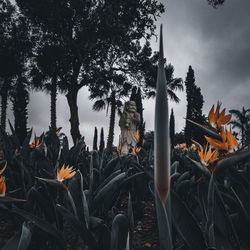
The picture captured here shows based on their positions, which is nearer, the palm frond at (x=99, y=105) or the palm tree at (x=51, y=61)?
the palm tree at (x=51, y=61)

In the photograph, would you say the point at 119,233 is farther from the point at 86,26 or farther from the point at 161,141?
the point at 86,26

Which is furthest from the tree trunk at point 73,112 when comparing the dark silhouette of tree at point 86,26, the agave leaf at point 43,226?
the agave leaf at point 43,226

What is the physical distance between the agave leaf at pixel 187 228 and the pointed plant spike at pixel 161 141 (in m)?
0.28

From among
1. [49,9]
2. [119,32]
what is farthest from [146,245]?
[49,9]

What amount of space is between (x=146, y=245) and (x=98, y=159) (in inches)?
44.8

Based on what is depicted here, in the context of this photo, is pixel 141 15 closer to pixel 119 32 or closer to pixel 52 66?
pixel 119 32

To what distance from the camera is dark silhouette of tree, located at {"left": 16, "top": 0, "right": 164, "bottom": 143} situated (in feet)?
36.1

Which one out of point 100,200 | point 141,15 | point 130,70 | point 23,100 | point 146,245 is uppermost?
point 141,15

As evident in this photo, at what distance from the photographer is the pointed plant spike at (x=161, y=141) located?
0.43m

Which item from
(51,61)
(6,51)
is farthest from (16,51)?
(51,61)

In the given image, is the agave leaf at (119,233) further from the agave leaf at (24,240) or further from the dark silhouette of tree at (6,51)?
the dark silhouette of tree at (6,51)

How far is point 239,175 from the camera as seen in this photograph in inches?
37.7

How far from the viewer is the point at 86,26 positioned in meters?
11.2

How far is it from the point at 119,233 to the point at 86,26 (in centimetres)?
1200
